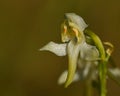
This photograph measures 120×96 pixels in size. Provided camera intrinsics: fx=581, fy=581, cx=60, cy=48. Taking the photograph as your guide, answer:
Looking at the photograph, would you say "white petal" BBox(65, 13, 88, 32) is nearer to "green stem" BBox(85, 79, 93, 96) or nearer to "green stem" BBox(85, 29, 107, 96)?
"green stem" BBox(85, 29, 107, 96)

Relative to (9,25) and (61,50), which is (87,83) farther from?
(9,25)

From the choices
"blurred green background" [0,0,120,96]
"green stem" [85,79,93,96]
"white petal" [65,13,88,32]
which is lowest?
"blurred green background" [0,0,120,96]

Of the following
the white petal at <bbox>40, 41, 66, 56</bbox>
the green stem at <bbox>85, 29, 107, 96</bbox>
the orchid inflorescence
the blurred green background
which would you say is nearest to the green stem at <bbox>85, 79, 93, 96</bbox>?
the orchid inflorescence

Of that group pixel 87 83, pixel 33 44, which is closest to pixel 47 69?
pixel 33 44

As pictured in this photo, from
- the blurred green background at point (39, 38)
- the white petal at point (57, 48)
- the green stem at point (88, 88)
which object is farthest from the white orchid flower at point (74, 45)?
the blurred green background at point (39, 38)

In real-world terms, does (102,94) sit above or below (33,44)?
above

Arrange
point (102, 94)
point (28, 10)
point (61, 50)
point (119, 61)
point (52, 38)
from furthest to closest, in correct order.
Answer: point (28, 10) → point (52, 38) → point (119, 61) → point (61, 50) → point (102, 94)

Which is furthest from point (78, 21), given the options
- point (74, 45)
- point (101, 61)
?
point (101, 61)

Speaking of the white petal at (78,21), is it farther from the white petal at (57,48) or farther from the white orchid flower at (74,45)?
the white petal at (57,48)

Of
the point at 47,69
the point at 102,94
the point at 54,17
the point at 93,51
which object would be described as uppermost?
the point at 93,51
